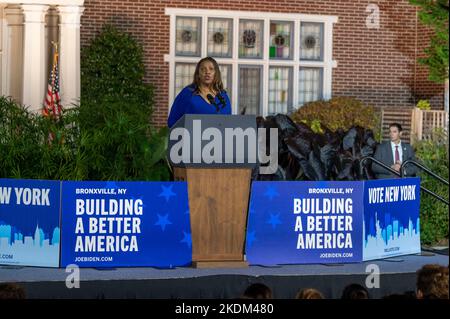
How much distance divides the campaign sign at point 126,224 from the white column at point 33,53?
9.32 metres

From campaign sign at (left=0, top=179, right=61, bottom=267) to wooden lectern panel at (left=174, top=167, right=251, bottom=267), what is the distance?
1.27 metres

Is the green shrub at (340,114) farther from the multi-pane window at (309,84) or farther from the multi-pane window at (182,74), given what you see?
the multi-pane window at (182,74)

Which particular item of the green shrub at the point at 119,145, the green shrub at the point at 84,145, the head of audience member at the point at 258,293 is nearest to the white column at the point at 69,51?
the green shrub at the point at 119,145

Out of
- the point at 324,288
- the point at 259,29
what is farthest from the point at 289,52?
the point at 324,288

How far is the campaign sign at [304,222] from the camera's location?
1127 centimetres

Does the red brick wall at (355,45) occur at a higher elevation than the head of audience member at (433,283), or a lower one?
higher

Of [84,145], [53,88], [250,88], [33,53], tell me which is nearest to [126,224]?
[84,145]

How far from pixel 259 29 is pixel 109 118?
11.5 m

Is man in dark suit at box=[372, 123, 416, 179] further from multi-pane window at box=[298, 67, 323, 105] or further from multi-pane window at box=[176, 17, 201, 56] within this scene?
multi-pane window at box=[298, 67, 323, 105]

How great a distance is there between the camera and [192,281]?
10.4 metres

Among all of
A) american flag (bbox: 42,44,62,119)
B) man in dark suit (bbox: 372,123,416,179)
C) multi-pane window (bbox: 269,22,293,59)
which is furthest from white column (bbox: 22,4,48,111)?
man in dark suit (bbox: 372,123,416,179)

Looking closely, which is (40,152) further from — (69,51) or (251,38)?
(251,38)
